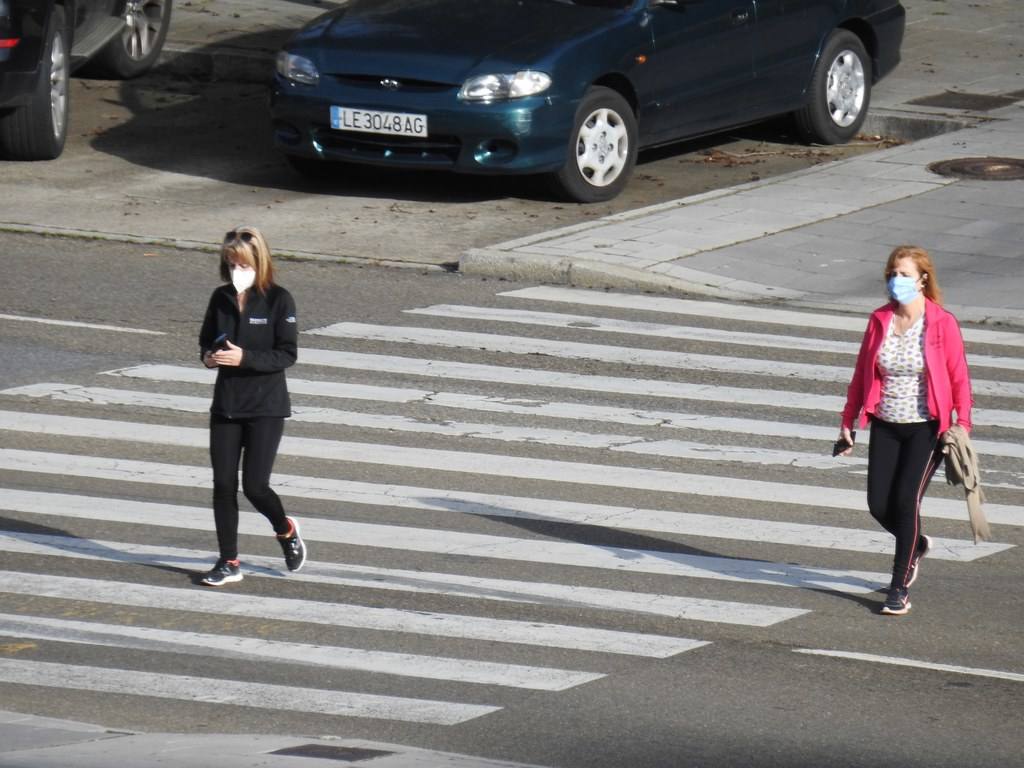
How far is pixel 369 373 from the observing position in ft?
37.1

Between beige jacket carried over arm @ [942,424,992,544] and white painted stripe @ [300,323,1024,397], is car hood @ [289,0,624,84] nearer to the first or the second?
white painted stripe @ [300,323,1024,397]

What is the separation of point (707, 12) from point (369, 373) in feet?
20.3

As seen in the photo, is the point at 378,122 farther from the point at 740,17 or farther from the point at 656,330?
the point at 656,330

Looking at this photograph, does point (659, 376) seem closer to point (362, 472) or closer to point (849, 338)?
point (849, 338)

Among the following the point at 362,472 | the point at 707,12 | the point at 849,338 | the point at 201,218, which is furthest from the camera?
the point at 707,12

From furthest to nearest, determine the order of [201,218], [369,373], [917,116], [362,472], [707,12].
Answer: [917,116] < [707,12] < [201,218] < [369,373] < [362,472]

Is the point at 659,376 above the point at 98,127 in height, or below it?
below

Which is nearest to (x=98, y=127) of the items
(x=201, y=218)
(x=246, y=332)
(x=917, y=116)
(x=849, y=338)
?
(x=201, y=218)

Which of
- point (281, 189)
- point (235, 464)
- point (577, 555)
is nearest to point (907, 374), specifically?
point (577, 555)

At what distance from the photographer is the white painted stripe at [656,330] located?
39.2 ft

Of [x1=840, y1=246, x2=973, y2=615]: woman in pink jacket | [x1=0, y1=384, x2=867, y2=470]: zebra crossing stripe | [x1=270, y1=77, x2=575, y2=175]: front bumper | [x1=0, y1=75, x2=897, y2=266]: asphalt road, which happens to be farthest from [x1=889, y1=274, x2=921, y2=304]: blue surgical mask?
[x1=270, y1=77, x2=575, y2=175]: front bumper

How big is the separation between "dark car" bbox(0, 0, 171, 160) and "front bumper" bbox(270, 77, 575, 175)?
78.7 inches

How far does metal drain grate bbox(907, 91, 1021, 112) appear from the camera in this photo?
62.8 ft

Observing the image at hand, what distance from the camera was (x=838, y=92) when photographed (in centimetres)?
1786
